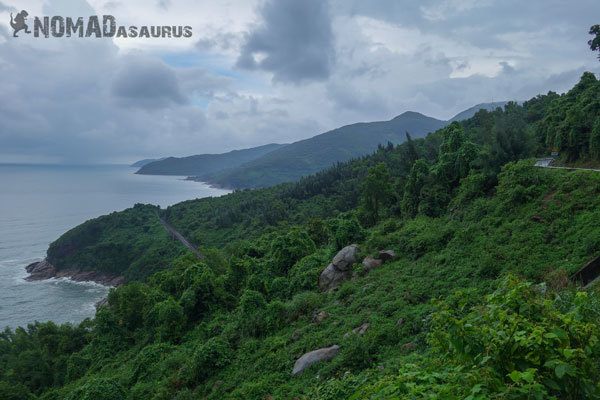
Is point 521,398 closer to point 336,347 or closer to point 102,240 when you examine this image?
point 336,347

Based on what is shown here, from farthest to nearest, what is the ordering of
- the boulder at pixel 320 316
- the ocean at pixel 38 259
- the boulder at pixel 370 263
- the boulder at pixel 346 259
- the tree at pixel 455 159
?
the ocean at pixel 38 259 < the tree at pixel 455 159 < the boulder at pixel 346 259 < the boulder at pixel 370 263 < the boulder at pixel 320 316

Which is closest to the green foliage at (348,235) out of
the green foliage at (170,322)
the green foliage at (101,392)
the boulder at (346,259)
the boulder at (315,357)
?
the boulder at (346,259)

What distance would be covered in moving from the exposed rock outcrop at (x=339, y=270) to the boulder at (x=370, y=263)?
1.11 meters

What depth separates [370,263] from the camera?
21484 millimetres

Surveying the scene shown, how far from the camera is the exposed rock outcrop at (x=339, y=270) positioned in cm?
2209

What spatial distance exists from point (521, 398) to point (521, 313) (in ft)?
4.32

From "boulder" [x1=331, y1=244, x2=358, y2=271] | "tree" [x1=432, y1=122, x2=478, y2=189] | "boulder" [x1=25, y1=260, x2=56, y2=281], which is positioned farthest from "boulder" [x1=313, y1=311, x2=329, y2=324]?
"boulder" [x1=25, y1=260, x2=56, y2=281]

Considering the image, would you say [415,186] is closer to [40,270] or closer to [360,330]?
[360,330]

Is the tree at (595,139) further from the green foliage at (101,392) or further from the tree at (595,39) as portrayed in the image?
the green foliage at (101,392)

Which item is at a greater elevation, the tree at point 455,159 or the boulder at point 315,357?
the tree at point 455,159

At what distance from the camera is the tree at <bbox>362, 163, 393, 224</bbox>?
Result: 128 feet

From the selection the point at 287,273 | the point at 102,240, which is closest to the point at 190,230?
the point at 102,240

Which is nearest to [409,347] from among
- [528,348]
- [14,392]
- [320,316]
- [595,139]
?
[320,316]

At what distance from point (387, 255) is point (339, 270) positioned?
3009 mm
